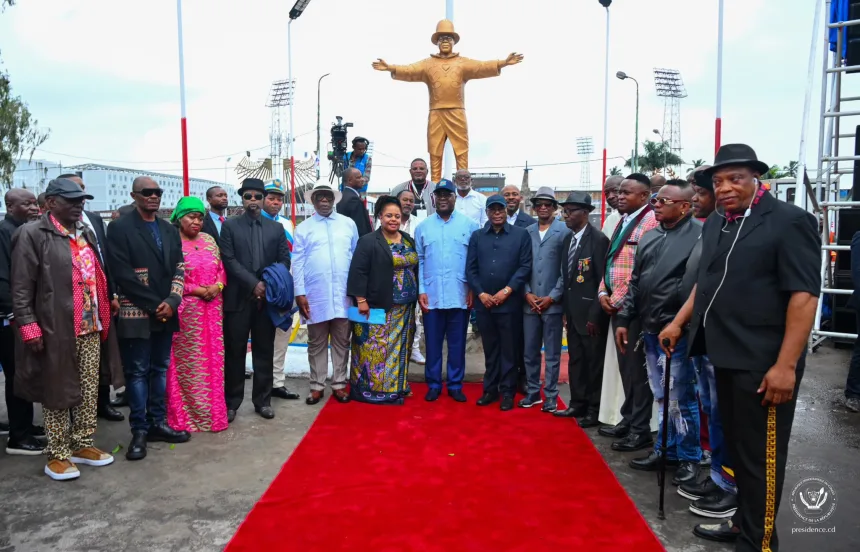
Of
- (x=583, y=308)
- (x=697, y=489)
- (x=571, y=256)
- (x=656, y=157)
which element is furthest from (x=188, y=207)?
(x=656, y=157)

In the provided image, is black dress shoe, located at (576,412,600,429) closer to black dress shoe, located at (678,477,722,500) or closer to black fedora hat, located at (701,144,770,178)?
black dress shoe, located at (678,477,722,500)

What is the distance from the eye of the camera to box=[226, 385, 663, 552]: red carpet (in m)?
3.13

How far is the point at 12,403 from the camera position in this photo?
176 inches

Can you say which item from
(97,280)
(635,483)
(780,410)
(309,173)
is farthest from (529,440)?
(309,173)

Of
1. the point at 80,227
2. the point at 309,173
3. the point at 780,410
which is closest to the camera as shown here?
the point at 780,410

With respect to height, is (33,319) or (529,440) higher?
(33,319)

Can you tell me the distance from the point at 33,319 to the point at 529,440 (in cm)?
344

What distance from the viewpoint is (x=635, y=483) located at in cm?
390

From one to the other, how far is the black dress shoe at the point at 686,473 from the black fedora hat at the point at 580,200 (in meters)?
2.22

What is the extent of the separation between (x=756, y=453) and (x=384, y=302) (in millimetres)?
3321

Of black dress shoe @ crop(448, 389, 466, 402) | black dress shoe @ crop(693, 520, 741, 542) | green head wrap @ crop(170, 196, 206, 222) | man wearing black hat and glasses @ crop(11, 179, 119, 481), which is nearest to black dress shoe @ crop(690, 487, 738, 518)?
black dress shoe @ crop(693, 520, 741, 542)

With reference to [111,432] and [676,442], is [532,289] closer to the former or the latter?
[676,442]

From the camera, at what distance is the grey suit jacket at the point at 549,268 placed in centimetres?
534

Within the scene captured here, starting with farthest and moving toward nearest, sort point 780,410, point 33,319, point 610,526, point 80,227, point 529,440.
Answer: point 529,440 < point 80,227 < point 33,319 < point 610,526 < point 780,410
